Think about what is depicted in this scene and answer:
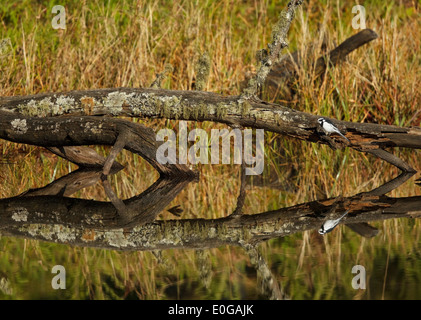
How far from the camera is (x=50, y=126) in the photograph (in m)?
5.40

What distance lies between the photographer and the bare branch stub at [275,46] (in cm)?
538

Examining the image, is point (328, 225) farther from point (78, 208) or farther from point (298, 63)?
point (298, 63)

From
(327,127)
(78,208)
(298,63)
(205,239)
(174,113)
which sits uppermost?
(298,63)

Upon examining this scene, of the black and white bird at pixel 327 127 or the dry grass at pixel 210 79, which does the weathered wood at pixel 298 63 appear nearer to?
the dry grass at pixel 210 79

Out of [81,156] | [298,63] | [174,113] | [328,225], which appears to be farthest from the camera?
[298,63]

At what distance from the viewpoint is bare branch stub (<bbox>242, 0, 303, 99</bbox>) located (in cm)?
538

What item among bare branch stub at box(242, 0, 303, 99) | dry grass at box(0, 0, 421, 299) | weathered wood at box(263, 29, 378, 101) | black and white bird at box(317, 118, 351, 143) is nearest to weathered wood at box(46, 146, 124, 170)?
dry grass at box(0, 0, 421, 299)

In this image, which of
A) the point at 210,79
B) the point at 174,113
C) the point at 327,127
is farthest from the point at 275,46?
the point at 210,79

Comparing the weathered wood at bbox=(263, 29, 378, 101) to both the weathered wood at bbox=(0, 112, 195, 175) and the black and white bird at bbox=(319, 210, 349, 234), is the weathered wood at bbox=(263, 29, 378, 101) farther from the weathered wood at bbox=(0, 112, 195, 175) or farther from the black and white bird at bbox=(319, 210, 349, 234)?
the black and white bird at bbox=(319, 210, 349, 234)

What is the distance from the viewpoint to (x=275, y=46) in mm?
5438

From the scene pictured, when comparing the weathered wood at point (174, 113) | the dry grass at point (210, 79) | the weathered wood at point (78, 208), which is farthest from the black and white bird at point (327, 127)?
the weathered wood at point (78, 208)

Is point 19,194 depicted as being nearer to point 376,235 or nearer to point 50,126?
point 50,126
